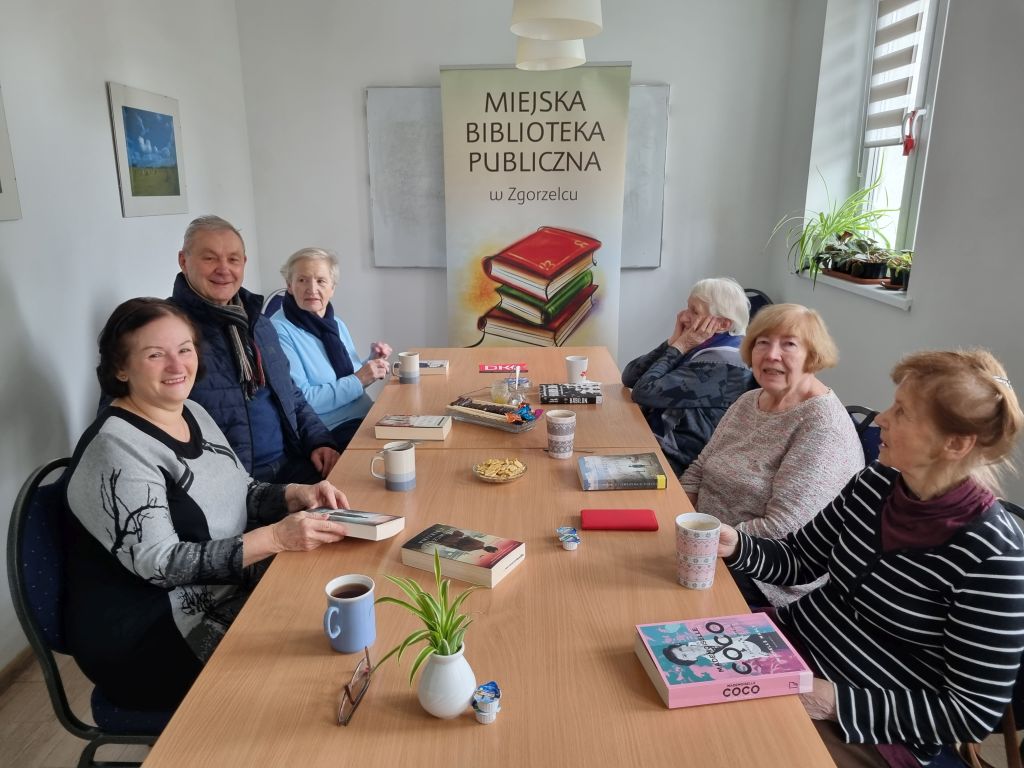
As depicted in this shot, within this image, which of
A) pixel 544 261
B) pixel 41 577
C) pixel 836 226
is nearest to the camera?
pixel 41 577

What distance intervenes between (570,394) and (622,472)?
758 mm

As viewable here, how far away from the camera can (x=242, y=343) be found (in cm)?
222

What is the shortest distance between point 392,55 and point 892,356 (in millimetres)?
3204

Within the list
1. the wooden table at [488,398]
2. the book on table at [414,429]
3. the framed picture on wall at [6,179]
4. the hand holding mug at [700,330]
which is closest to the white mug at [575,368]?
the wooden table at [488,398]

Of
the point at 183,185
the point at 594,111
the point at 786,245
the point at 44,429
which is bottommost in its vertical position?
the point at 44,429

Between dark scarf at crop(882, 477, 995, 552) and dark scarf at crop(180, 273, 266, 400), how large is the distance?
179 cm

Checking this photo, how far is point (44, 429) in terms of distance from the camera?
2385 mm

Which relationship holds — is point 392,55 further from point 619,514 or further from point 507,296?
point 619,514

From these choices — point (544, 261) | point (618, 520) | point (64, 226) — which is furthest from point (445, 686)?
point (544, 261)

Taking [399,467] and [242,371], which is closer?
[399,467]

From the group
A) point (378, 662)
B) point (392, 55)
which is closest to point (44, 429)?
point (378, 662)

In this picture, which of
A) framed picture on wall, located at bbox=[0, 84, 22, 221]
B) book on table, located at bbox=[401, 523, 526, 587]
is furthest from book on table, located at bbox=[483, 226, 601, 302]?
book on table, located at bbox=[401, 523, 526, 587]

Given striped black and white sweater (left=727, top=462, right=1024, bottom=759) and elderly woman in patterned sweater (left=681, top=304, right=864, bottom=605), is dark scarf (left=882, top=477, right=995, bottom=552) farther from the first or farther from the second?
elderly woman in patterned sweater (left=681, top=304, right=864, bottom=605)

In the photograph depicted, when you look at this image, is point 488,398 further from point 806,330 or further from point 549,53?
point 549,53
